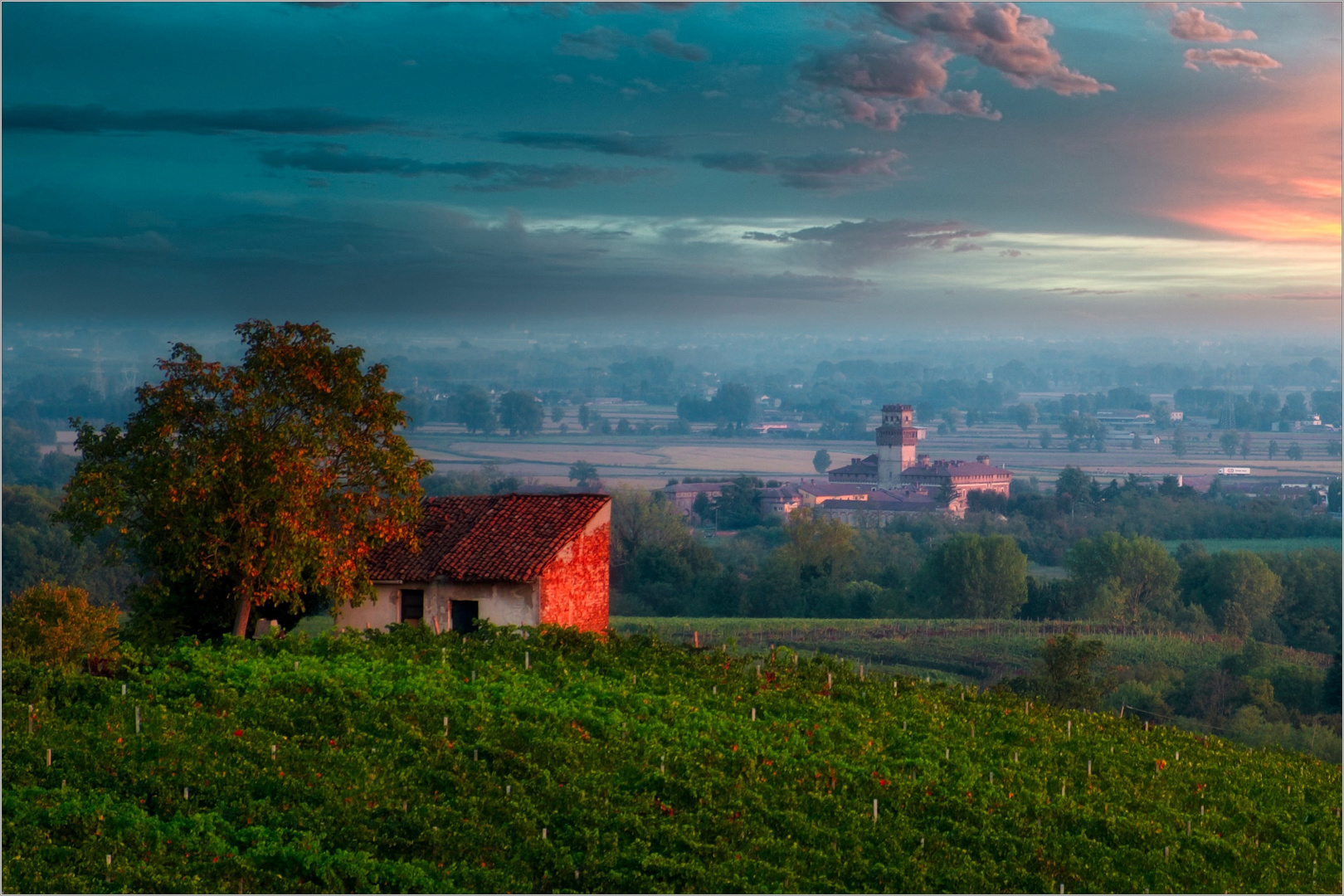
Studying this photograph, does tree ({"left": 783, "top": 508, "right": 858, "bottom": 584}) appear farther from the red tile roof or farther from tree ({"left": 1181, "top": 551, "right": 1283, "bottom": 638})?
the red tile roof

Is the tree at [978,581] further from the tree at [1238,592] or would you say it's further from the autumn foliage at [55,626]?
the autumn foliage at [55,626]

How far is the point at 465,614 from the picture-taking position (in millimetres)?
22266

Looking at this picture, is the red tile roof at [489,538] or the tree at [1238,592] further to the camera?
the tree at [1238,592]

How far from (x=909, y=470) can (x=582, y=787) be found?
10964 centimetres

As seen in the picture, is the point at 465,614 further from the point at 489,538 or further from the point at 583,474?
the point at 583,474

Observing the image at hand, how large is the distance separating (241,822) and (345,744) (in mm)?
2214

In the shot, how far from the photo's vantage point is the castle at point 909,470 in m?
111

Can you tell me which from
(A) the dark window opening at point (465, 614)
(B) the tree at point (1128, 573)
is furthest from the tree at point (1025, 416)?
(A) the dark window opening at point (465, 614)

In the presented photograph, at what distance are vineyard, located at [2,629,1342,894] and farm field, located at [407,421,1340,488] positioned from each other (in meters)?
91.7

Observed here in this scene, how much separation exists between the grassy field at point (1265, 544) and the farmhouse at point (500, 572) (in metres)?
69.2

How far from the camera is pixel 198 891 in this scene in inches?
385

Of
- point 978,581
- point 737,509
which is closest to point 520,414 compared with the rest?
point 737,509

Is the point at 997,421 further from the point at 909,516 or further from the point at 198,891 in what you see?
the point at 198,891

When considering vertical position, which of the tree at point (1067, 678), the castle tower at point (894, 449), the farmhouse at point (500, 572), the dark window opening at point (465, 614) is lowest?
the tree at point (1067, 678)
